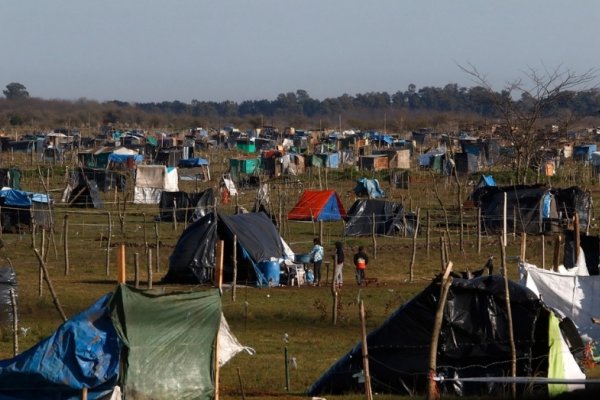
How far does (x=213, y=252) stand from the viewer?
26828mm

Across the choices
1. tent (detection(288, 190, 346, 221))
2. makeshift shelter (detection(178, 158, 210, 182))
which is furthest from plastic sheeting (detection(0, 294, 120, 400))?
makeshift shelter (detection(178, 158, 210, 182))

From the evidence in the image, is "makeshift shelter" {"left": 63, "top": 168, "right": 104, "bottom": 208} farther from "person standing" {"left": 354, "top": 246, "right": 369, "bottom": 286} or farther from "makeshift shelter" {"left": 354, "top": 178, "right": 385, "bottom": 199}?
"person standing" {"left": 354, "top": 246, "right": 369, "bottom": 286}

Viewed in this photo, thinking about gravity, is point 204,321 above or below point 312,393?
above

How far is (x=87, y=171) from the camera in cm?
5056

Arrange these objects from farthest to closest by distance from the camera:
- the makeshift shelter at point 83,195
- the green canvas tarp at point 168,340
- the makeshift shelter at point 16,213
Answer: the makeshift shelter at point 83,195 → the makeshift shelter at point 16,213 → the green canvas tarp at point 168,340

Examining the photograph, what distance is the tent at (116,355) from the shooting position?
12.4 metres

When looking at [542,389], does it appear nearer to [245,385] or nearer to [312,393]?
[312,393]

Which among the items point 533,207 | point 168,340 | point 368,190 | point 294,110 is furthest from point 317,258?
point 294,110

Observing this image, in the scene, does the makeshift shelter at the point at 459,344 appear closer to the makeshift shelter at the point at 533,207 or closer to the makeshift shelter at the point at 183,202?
the makeshift shelter at the point at 533,207

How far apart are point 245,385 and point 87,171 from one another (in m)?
36.8

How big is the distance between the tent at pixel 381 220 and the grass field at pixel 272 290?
620 millimetres

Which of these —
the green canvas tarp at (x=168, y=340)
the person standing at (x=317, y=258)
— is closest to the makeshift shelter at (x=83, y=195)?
the person standing at (x=317, y=258)

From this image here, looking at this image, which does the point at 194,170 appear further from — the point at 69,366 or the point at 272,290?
the point at 69,366

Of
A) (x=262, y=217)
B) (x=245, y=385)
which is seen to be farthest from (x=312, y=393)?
(x=262, y=217)
